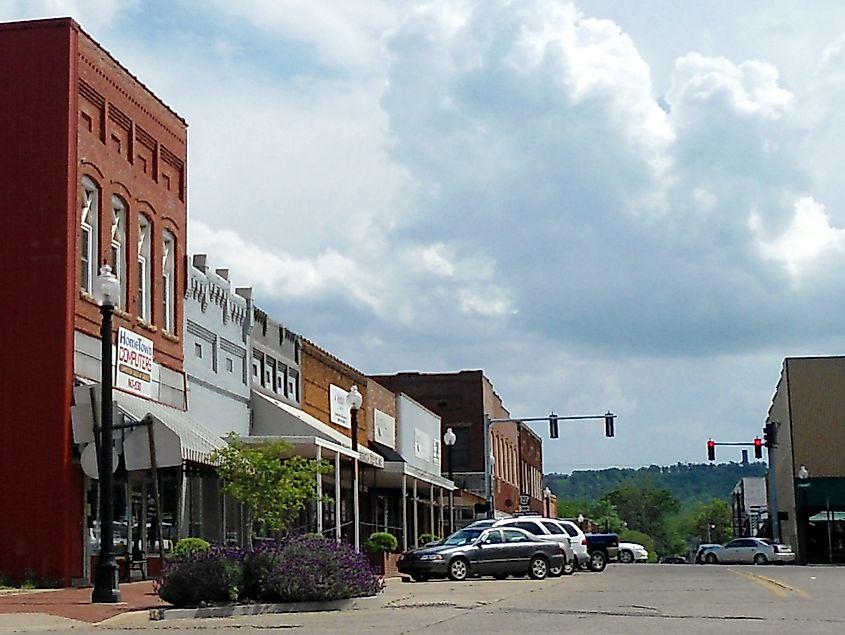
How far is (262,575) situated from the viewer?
69.5ft

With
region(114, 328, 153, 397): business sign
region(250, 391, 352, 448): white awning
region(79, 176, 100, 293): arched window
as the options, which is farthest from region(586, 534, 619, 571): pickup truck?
region(79, 176, 100, 293): arched window

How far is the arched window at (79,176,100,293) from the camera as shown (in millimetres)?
29672

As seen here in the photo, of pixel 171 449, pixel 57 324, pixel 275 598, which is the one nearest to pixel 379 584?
pixel 275 598

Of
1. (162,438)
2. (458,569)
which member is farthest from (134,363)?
(458,569)

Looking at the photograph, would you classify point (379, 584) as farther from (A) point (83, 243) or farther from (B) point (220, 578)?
(A) point (83, 243)

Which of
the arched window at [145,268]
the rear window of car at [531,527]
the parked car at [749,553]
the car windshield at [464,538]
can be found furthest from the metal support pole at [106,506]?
the parked car at [749,553]

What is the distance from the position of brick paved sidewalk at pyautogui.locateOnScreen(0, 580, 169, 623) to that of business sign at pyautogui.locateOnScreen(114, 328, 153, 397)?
5.45 metres

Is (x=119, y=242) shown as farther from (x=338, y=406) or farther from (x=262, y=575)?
(x=338, y=406)

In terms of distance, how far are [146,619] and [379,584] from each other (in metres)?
5.28

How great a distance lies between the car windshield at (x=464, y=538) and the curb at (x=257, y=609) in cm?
1411

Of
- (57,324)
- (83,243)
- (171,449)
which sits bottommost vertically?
(171,449)

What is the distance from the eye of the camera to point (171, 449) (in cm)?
2880

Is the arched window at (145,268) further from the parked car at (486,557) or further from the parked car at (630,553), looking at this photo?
the parked car at (630,553)

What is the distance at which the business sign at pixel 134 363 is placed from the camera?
1211 inches
